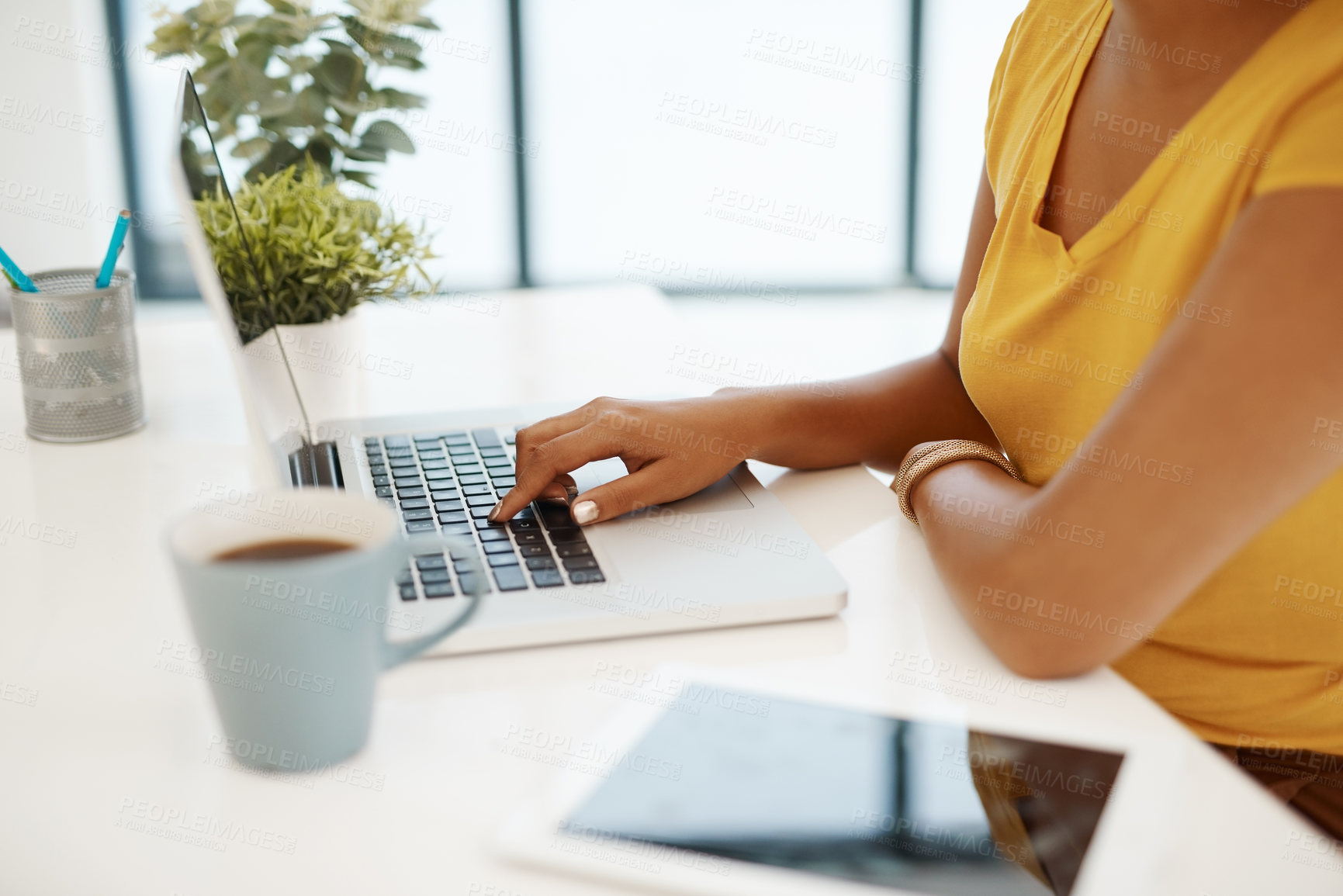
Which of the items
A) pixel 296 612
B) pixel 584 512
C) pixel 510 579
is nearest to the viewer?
pixel 296 612

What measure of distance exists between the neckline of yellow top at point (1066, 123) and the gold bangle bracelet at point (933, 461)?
0.52 feet

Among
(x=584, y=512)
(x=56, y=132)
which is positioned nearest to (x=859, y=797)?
(x=584, y=512)

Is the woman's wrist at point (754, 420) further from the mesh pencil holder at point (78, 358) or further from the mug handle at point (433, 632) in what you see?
the mesh pencil holder at point (78, 358)

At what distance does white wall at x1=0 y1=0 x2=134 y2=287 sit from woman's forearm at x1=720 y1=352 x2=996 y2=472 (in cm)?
372

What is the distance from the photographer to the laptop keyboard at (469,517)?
0.73 metres

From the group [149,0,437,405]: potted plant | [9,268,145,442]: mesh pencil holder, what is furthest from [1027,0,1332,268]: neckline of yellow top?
[9,268,145,442]: mesh pencil holder

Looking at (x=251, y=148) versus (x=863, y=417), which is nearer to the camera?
(x=863, y=417)

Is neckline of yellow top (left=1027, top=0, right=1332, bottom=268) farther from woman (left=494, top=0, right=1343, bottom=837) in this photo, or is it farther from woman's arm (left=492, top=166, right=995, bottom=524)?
woman's arm (left=492, top=166, right=995, bottom=524)

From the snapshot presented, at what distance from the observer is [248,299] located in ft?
3.31

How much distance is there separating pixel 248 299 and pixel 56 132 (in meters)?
3.70

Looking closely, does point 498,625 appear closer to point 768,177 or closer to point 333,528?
point 333,528

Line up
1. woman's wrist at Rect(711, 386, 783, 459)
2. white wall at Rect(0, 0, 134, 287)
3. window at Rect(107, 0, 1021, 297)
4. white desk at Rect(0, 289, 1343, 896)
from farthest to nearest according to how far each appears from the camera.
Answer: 1. window at Rect(107, 0, 1021, 297)
2. white wall at Rect(0, 0, 134, 287)
3. woman's wrist at Rect(711, 386, 783, 459)
4. white desk at Rect(0, 289, 1343, 896)

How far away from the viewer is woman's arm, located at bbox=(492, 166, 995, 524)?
87 centimetres

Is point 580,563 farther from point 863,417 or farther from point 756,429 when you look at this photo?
point 863,417
